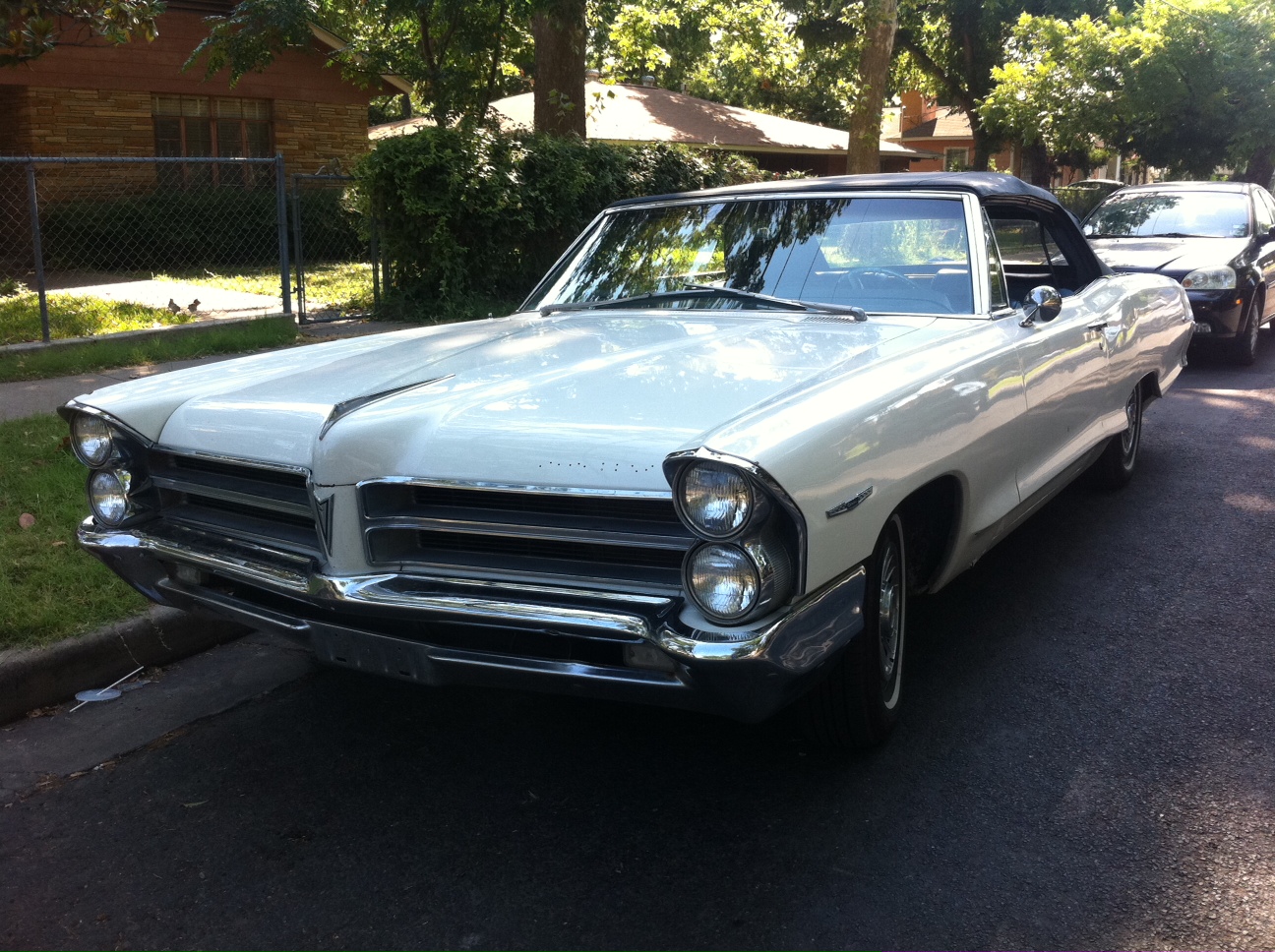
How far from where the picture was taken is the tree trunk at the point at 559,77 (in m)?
13.2

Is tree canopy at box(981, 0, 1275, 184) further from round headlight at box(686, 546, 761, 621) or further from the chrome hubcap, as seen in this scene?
round headlight at box(686, 546, 761, 621)

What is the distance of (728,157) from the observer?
1521cm

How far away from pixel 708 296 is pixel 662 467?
5.98 ft

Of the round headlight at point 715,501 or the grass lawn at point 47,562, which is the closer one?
the round headlight at point 715,501

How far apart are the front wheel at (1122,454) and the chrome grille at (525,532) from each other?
375 centimetres

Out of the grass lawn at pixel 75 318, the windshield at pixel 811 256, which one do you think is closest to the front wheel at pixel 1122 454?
the windshield at pixel 811 256

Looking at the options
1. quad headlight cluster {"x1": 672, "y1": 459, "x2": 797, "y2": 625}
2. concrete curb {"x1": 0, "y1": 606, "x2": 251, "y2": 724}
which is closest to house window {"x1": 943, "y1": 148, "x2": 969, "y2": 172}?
concrete curb {"x1": 0, "y1": 606, "x2": 251, "y2": 724}

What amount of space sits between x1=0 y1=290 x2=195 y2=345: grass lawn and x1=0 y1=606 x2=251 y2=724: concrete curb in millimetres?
6275

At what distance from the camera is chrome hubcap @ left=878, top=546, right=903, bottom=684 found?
132 inches

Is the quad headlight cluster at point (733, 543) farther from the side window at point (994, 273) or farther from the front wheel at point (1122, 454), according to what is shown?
the front wheel at point (1122, 454)

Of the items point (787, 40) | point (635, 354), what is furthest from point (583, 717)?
point (787, 40)

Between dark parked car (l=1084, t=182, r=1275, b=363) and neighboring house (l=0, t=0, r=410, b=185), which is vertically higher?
neighboring house (l=0, t=0, r=410, b=185)

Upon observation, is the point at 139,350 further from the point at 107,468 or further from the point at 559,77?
the point at 559,77

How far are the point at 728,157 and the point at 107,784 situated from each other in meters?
13.1
